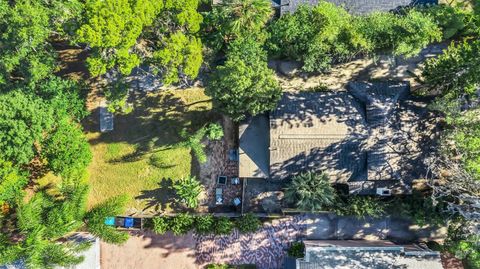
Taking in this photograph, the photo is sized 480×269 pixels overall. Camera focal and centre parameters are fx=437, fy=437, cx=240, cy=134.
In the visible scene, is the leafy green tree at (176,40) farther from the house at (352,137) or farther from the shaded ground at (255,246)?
the shaded ground at (255,246)

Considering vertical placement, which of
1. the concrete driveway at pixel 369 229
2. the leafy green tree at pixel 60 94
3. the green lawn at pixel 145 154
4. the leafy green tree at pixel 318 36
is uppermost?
the leafy green tree at pixel 318 36

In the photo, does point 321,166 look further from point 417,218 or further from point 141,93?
point 141,93

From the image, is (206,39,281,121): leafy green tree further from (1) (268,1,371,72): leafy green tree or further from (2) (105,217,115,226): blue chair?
(2) (105,217,115,226): blue chair

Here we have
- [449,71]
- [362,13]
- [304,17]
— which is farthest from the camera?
[362,13]

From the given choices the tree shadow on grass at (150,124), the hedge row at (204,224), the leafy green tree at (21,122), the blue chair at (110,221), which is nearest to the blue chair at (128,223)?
the blue chair at (110,221)

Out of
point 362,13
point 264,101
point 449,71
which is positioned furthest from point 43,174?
point 449,71
